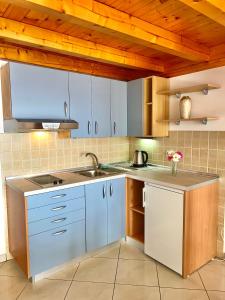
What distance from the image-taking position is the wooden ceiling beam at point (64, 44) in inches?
70.7

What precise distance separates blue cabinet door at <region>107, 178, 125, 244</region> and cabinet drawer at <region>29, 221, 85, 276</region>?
0.38 meters

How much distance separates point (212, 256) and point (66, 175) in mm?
1837

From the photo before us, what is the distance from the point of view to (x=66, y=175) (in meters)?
2.62

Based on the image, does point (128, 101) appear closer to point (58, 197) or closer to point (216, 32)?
point (216, 32)

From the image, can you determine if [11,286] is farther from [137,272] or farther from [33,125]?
[33,125]

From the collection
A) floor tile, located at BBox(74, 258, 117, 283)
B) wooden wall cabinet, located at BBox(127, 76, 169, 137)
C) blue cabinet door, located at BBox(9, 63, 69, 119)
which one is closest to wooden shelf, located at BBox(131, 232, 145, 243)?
floor tile, located at BBox(74, 258, 117, 283)

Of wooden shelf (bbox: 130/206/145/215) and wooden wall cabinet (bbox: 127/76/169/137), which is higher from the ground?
wooden wall cabinet (bbox: 127/76/169/137)

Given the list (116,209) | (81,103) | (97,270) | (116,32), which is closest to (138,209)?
(116,209)

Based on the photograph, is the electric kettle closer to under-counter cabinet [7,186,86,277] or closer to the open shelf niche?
the open shelf niche

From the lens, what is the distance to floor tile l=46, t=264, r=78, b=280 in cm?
215

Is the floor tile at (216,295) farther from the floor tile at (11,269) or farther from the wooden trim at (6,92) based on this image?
the wooden trim at (6,92)

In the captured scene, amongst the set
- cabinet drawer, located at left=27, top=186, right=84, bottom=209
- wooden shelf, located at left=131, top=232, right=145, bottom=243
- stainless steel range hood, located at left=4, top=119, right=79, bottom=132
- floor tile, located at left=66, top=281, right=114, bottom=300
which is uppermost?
stainless steel range hood, located at left=4, top=119, right=79, bottom=132

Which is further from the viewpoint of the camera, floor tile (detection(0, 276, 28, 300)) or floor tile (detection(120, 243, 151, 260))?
floor tile (detection(120, 243, 151, 260))

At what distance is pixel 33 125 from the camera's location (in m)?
2.00
